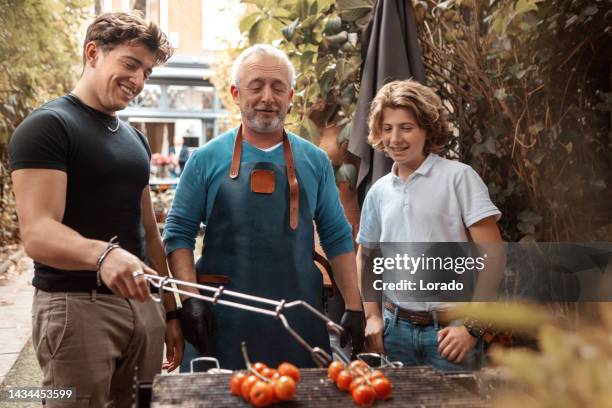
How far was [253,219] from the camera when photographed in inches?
77.9

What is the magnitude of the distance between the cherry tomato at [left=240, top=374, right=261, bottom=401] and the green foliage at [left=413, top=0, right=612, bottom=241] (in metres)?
1.74

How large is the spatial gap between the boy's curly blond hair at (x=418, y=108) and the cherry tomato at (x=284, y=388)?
98cm

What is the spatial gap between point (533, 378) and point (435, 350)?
146cm

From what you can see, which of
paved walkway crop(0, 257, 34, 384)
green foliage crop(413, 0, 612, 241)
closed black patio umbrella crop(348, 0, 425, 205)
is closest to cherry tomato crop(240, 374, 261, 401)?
closed black patio umbrella crop(348, 0, 425, 205)

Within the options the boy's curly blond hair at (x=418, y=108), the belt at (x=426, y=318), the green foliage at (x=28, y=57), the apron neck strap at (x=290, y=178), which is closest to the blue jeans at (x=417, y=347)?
the belt at (x=426, y=318)

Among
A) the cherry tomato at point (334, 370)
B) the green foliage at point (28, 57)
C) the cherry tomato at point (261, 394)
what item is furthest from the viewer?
the green foliage at point (28, 57)

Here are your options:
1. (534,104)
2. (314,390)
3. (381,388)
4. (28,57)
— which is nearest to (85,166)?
(314,390)

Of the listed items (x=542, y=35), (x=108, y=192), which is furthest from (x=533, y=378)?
(x=542, y=35)

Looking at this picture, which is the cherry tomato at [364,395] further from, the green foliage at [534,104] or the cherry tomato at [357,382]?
the green foliage at [534,104]

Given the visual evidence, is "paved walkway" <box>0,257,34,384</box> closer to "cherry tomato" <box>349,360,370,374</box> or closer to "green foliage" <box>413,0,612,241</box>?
"green foliage" <box>413,0,612,241</box>

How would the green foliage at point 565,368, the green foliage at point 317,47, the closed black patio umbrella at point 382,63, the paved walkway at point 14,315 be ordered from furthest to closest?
the paved walkway at point 14,315 < the green foliage at point 317,47 < the closed black patio umbrella at point 382,63 < the green foliage at point 565,368

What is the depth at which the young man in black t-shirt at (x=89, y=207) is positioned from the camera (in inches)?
59.3

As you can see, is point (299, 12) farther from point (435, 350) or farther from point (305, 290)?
point (435, 350)

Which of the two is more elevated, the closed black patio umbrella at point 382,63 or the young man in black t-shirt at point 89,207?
the closed black patio umbrella at point 382,63
